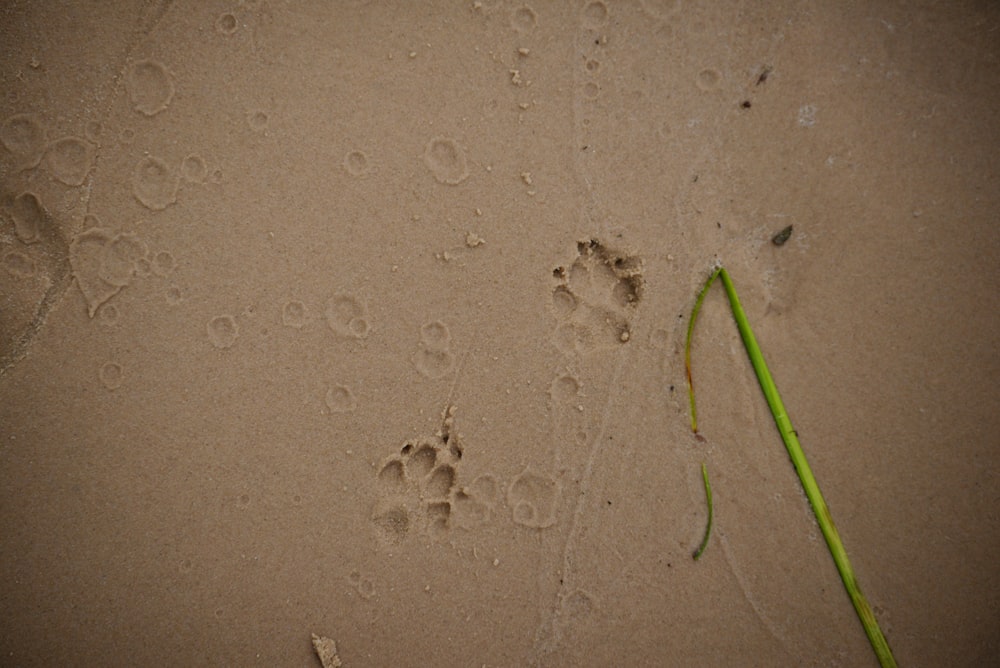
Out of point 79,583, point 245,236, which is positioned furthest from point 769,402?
point 79,583

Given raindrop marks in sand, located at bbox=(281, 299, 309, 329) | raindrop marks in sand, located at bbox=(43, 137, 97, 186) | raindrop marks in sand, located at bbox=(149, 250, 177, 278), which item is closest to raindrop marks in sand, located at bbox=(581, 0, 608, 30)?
raindrop marks in sand, located at bbox=(281, 299, 309, 329)

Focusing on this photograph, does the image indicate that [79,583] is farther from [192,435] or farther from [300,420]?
[300,420]

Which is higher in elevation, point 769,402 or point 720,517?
point 769,402

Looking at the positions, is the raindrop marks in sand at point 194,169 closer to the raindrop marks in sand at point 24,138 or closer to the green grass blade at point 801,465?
the raindrop marks in sand at point 24,138

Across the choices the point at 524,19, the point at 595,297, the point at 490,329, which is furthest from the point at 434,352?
the point at 524,19

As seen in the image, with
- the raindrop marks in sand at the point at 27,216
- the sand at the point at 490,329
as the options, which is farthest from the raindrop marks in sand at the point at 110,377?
the raindrop marks in sand at the point at 27,216

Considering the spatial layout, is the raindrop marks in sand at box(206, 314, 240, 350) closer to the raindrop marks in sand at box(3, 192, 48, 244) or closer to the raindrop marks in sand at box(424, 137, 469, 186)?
the raindrop marks in sand at box(3, 192, 48, 244)

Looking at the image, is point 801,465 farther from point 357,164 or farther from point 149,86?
point 149,86
